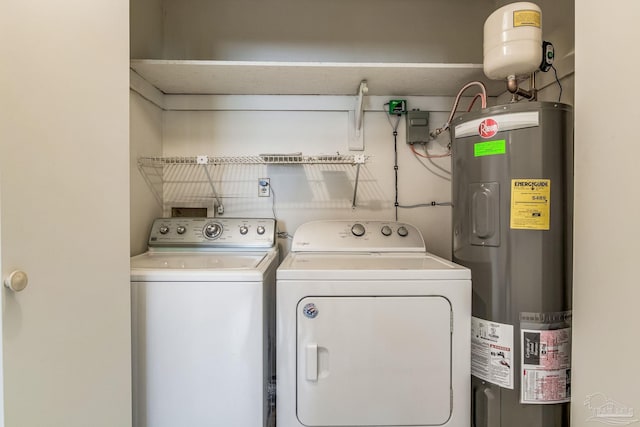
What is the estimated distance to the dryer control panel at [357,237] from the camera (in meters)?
1.62

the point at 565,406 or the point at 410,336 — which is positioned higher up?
the point at 410,336

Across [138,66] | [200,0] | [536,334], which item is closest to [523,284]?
[536,334]

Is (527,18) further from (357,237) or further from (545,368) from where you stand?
(545,368)

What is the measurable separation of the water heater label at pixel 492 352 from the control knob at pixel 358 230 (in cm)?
68

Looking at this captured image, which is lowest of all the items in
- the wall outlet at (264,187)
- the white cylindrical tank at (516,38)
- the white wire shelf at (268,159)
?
the wall outlet at (264,187)

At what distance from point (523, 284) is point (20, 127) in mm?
1539

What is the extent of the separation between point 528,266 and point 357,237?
2.54ft

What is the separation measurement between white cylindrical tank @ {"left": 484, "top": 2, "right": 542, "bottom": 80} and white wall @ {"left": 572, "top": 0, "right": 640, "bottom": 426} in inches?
5.8

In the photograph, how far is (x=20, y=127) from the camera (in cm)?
72

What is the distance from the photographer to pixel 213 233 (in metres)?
Result: 1.69

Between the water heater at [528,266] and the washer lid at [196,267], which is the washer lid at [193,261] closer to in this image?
the washer lid at [196,267]

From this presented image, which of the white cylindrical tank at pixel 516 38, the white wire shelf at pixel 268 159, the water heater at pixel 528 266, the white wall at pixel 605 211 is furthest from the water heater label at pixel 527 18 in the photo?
the white wire shelf at pixel 268 159

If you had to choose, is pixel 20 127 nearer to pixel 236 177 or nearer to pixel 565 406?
pixel 236 177

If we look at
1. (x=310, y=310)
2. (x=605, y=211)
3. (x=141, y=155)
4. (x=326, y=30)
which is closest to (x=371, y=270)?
(x=310, y=310)
